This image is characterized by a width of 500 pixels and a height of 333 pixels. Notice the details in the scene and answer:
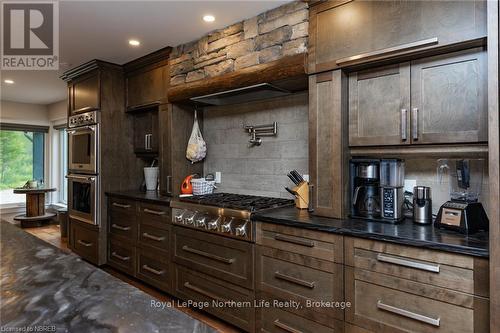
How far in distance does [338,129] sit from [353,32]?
2.06ft

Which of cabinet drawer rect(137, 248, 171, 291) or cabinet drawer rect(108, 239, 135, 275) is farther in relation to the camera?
cabinet drawer rect(108, 239, 135, 275)

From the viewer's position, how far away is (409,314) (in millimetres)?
1568

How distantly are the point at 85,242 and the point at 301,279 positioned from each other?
10.4 ft

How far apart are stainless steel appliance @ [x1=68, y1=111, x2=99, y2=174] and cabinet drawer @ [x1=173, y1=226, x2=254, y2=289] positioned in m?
1.71

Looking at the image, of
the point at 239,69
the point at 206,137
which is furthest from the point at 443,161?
the point at 206,137

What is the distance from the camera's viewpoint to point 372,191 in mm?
2059

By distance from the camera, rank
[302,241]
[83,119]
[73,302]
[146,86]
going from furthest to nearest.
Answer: [83,119] → [146,86] → [302,241] → [73,302]

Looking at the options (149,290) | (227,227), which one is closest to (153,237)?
(149,290)

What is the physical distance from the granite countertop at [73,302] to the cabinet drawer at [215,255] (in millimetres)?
1376

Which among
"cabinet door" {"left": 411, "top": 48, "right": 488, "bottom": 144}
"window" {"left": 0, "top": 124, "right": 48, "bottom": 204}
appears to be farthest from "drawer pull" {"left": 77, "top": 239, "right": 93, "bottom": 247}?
"cabinet door" {"left": 411, "top": 48, "right": 488, "bottom": 144}

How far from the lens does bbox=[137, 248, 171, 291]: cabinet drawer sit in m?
2.95

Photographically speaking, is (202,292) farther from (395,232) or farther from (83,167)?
(83,167)

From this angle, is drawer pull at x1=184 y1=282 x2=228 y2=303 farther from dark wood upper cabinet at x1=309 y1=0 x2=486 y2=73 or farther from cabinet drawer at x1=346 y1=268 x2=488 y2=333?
dark wood upper cabinet at x1=309 y1=0 x2=486 y2=73

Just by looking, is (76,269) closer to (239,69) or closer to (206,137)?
(239,69)
